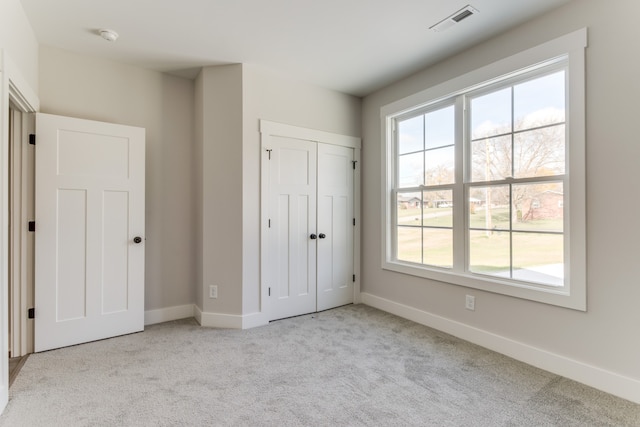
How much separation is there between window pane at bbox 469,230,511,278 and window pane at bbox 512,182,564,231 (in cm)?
19

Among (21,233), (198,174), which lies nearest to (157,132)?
(198,174)

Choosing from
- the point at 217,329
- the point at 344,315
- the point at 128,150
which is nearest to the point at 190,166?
the point at 128,150

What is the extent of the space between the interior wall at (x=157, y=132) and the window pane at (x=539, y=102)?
3241 millimetres

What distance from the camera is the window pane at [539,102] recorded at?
2334 mm

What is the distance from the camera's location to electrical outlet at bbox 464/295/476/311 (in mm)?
2811

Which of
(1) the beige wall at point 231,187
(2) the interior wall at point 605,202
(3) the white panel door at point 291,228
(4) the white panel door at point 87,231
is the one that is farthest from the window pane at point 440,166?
(4) the white panel door at point 87,231

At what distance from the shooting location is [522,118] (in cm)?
255

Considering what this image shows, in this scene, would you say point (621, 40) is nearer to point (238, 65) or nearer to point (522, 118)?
point (522, 118)

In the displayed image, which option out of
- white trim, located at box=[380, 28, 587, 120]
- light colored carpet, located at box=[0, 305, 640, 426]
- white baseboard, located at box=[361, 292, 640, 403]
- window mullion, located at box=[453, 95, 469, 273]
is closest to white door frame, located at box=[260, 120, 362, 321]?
light colored carpet, located at box=[0, 305, 640, 426]

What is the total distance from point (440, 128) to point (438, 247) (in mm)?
1236

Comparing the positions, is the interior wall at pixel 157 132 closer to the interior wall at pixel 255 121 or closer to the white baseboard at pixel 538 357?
the interior wall at pixel 255 121

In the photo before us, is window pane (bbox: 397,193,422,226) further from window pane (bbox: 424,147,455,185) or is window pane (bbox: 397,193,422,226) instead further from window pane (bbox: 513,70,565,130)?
window pane (bbox: 513,70,565,130)

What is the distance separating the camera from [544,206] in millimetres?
2416

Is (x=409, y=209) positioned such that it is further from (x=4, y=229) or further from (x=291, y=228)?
(x=4, y=229)
